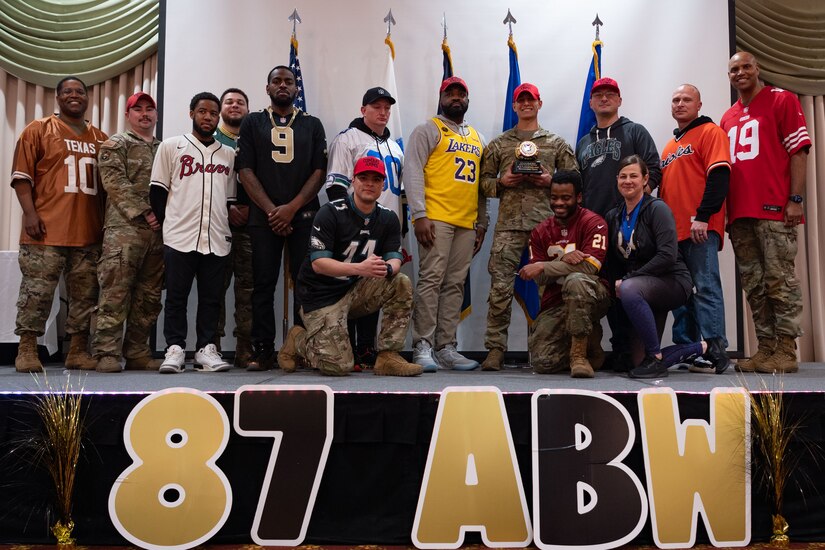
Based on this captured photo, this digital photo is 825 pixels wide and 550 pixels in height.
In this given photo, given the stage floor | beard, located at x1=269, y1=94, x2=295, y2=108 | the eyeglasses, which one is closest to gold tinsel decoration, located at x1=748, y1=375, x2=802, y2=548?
the stage floor

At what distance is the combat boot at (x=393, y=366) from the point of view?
10.9 feet

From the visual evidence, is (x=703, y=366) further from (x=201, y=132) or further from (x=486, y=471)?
(x=201, y=132)

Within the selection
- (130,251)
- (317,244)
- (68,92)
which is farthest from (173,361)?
(68,92)

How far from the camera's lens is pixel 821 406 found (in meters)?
2.48

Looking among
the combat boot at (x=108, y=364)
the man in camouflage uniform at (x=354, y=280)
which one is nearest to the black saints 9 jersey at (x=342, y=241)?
the man in camouflage uniform at (x=354, y=280)

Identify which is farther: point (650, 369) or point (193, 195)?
point (193, 195)

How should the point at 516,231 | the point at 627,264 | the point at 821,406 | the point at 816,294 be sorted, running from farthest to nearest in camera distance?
the point at 816,294, the point at 516,231, the point at 627,264, the point at 821,406

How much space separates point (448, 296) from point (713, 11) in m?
3.04

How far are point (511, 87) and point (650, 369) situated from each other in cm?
241

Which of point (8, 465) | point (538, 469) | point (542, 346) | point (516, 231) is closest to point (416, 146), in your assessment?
point (516, 231)

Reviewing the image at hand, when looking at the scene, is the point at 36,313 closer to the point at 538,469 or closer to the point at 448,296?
the point at 448,296

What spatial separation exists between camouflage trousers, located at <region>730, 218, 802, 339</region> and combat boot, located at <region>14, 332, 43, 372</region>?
159 inches

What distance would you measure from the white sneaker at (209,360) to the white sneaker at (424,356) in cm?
107

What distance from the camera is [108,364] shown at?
361cm
